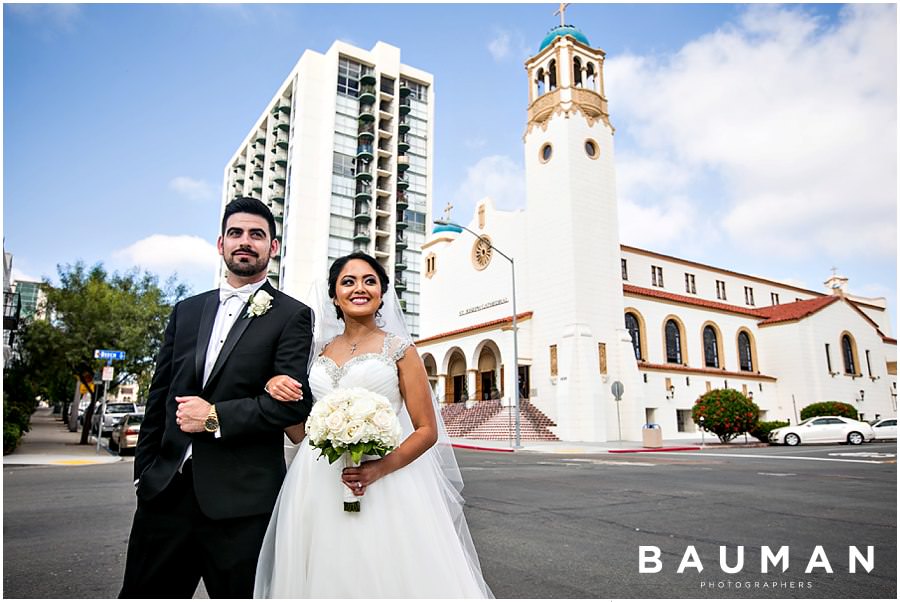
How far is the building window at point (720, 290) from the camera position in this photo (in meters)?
44.2

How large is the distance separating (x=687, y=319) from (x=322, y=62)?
44231 mm

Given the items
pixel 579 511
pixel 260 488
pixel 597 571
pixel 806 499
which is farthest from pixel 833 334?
pixel 260 488

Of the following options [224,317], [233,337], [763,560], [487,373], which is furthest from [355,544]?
[487,373]

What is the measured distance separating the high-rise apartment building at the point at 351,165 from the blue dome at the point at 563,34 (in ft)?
83.1

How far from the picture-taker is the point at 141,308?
25.3 metres

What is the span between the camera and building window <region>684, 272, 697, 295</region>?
41.9 metres

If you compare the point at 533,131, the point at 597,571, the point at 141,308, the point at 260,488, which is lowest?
the point at 597,571

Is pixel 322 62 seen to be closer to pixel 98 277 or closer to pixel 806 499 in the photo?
pixel 98 277

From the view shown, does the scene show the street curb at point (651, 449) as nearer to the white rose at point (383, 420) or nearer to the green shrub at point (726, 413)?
the green shrub at point (726, 413)

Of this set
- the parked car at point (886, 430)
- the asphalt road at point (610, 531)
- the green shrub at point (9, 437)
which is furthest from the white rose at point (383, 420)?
the parked car at point (886, 430)

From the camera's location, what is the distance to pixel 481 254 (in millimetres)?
39625

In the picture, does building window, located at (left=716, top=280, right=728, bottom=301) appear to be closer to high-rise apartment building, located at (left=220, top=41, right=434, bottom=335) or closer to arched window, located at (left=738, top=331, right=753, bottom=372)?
arched window, located at (left=738, top=331, right=753, bottom=372)

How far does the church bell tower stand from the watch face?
14.7 feet

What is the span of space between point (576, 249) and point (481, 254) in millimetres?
9023
